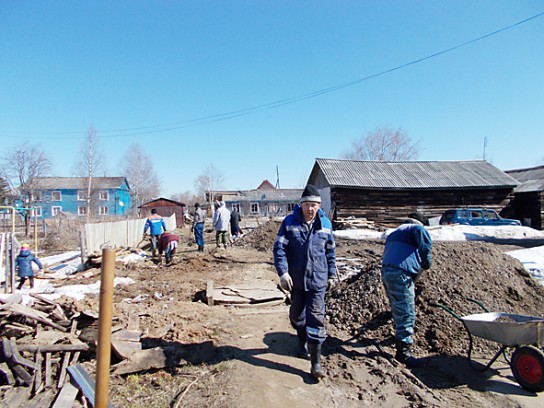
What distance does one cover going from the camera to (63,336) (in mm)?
3816

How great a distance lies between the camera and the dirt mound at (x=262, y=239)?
14.2 meters

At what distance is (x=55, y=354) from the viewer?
3609mm

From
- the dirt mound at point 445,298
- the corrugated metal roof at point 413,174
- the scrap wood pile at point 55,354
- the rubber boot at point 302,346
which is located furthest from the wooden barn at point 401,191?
the scrap wood pile at point 55,354

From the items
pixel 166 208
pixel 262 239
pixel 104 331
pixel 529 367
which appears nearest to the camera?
pixel 104 331

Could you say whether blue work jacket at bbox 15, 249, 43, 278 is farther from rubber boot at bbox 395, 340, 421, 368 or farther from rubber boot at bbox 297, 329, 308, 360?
rubber boot at bbox 395, 340, 421, 368

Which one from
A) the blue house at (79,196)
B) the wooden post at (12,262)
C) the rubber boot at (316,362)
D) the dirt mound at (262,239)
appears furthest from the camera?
the blue house at (79,196)

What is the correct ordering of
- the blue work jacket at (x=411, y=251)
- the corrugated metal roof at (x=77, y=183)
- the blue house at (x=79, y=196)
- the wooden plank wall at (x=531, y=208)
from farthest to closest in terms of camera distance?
the corrugated metal roof at (x=77, y=183) < the blue house at (x=79, y=196) < the wooden plank wall at (x=531, y=208) < the blue work jacket at (x=411, y=251)

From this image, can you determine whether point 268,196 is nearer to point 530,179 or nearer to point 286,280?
point 530,179

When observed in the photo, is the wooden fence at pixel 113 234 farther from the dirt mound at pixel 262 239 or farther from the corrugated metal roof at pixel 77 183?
the corrugated metal roof at pixel 77 183

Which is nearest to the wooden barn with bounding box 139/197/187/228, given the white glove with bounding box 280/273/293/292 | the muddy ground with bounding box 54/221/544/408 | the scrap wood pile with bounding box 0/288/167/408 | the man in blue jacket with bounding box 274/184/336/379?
the muddy ground with bounding box 54/221/544/408

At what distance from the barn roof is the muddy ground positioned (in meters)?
22.9

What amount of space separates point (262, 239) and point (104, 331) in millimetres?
13388

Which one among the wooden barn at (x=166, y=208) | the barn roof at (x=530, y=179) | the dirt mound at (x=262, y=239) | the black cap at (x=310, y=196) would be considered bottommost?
the dirt mound at (x=262, y=239)

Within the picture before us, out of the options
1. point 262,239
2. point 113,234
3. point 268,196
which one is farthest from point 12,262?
point 268,196
